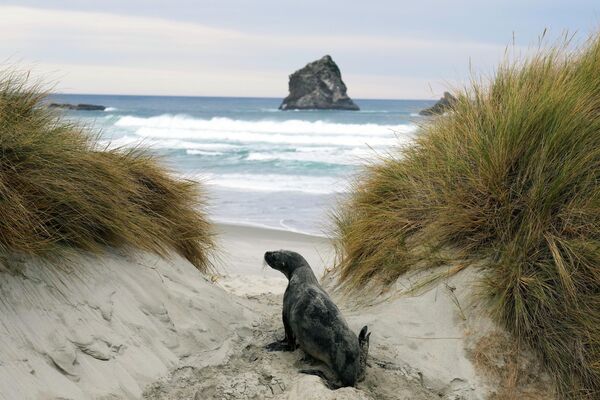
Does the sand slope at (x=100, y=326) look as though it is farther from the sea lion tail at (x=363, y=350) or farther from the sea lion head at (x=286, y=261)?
the sea lion tail at (x=363, y=350)

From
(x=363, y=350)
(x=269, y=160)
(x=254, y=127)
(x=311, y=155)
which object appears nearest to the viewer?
(x=363, y=350)

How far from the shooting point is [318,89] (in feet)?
245

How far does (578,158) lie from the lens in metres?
4.51

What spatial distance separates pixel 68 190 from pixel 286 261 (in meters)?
1.49

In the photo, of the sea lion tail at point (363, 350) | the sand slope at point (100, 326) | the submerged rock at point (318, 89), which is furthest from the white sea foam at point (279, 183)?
the submerged rock at point (318, 89)

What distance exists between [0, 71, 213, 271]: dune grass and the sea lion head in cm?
96

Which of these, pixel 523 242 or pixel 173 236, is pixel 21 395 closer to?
pixel 173 236

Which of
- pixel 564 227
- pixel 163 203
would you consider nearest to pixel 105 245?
pixel 163 203

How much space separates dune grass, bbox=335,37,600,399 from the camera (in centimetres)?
416

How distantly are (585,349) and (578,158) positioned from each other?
1.27 metres

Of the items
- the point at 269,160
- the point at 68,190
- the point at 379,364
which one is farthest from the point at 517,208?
the point at 269,160

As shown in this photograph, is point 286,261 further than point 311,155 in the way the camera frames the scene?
No

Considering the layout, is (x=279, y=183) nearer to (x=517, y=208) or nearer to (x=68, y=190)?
(x=517, y=208)

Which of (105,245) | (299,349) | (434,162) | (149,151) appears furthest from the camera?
(149,151)
